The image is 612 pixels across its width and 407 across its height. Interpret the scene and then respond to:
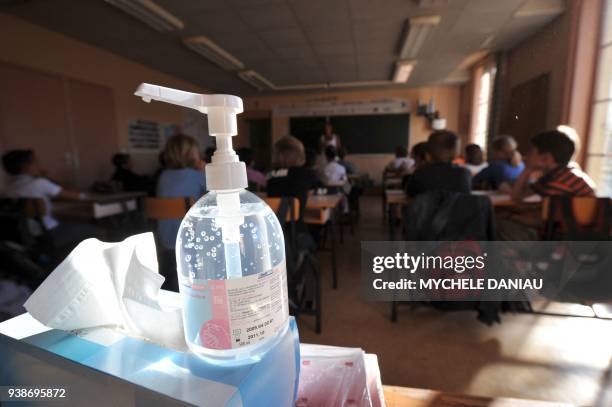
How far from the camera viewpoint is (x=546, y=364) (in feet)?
2.50

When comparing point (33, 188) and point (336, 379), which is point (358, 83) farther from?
point (336, 379)

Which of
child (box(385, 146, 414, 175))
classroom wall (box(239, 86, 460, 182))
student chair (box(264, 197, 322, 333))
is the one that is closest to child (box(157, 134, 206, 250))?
student chair (box(264, 197, 322, 333))

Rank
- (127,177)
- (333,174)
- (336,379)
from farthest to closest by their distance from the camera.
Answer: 1. (333,174)
2. (127,177)
3. (336,379)

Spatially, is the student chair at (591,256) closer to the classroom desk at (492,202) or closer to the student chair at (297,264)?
the classroom desk at (492,202)

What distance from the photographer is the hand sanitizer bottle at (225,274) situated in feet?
0.78

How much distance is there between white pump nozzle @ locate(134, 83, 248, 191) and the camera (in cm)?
25

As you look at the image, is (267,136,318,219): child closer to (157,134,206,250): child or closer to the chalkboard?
(157,134,206,250): child

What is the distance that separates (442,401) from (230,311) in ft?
0.91

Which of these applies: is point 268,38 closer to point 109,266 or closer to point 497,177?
point 497,177

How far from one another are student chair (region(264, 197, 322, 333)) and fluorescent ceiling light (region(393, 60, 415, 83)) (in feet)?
11.8

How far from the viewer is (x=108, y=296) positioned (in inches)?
10.8

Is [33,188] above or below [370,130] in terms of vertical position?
below

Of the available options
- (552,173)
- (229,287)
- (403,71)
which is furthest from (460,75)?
(403,71)

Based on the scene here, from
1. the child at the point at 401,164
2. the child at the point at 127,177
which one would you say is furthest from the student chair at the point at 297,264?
the child at the point at 401,164
